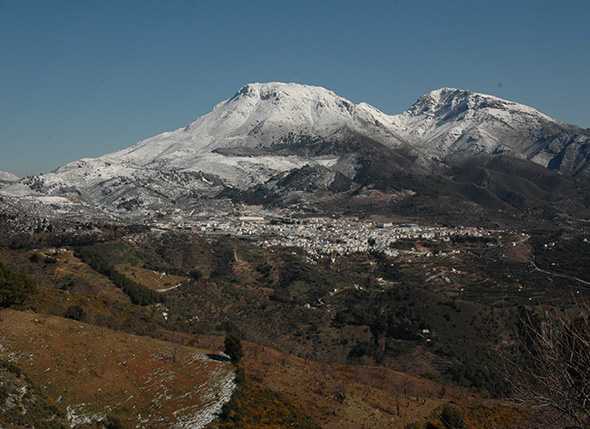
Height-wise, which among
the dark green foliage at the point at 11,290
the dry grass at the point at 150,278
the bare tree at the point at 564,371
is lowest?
the dry grass at the point at 150,278

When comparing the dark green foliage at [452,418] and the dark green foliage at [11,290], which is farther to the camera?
the dark green foliage at [11,290]

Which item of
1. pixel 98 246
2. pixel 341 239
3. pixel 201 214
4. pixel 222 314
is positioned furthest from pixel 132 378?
pixel 201 214

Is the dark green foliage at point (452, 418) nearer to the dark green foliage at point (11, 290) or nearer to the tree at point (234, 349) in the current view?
the tree at point (234, 349)

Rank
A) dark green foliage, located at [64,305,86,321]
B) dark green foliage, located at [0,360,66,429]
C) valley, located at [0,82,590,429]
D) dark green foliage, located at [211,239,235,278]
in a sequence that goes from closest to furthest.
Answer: dark green foliage, located at [0,360,66,429], valley, located at [0,82,590,429], dark green foliage, located at [64,305,86,321], dark green foliage, located at [211,239,235,278]

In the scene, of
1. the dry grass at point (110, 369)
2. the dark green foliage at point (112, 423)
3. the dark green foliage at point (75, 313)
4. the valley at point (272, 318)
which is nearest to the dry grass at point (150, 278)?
the valley at point (272, 318)

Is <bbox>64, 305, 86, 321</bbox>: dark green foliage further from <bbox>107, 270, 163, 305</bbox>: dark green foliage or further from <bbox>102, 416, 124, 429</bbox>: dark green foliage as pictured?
<bbox>107, 270, 163, 305</bbox>: dark green foliage

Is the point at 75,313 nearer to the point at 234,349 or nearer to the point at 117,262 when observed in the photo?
the point at 234,349

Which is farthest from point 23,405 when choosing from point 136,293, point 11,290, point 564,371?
point 136,293

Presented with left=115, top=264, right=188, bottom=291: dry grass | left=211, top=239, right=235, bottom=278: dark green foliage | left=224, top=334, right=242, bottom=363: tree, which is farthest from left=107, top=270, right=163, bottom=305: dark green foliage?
left=224, top=334, right=242, bottom=363: tree

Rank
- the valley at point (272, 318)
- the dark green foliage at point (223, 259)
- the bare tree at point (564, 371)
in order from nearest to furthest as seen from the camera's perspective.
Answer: the bare tree at point (564, 371) < the valley at point (272, 318) < the dark green foliage at point (223, 259)

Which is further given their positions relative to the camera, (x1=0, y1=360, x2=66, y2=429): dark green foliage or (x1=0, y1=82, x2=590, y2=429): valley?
(x1=0, y1=82, x2=590, y2=429): valley

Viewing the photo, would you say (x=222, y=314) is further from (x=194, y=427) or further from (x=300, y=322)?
(x=194, y=427)

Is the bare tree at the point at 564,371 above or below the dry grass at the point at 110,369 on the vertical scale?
above
